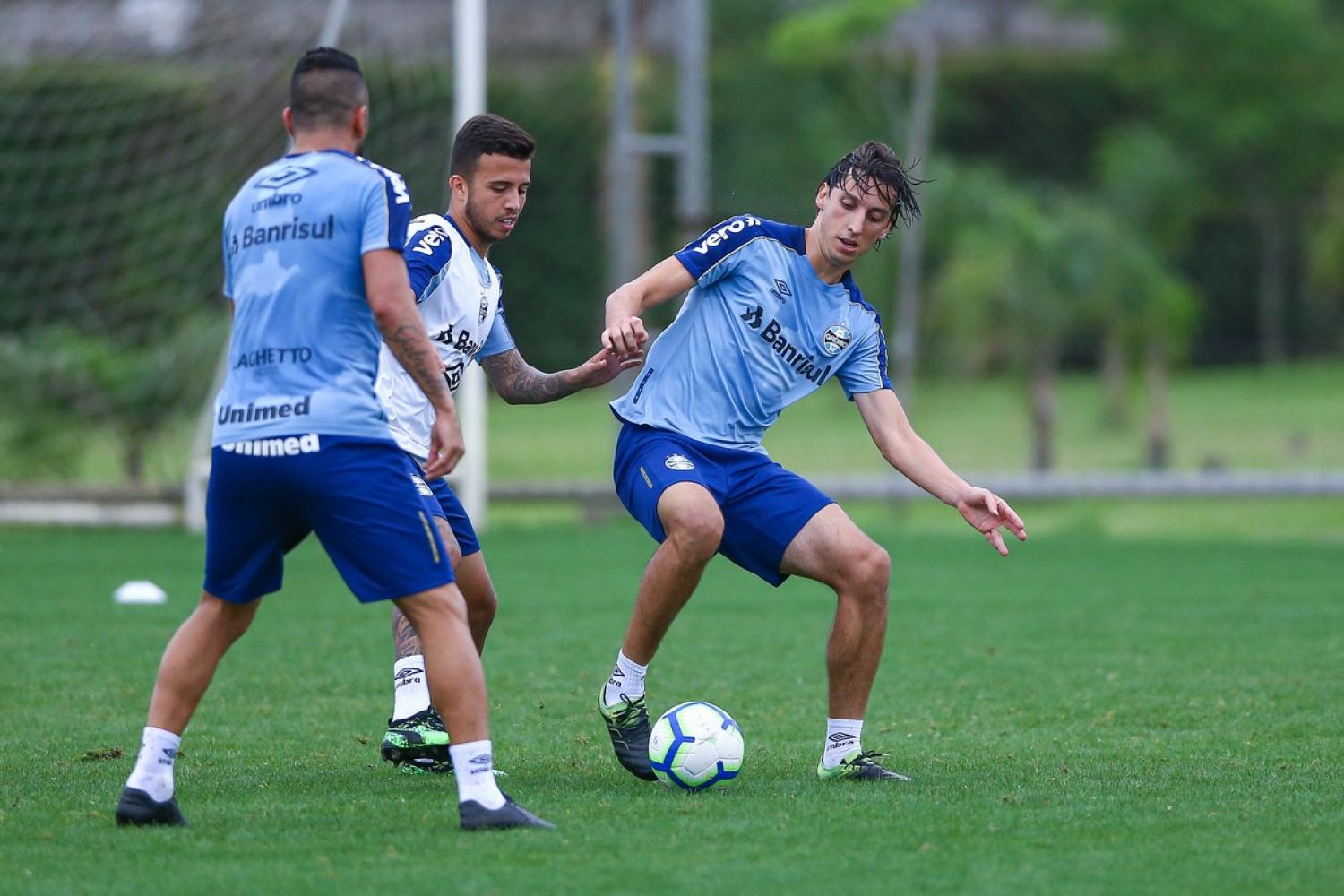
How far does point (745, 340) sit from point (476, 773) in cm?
198

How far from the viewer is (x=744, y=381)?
6.03 meters

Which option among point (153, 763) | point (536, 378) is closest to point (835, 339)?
point (536, 378)

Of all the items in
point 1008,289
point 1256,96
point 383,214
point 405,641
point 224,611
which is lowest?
point 405,641

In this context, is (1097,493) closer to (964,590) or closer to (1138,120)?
(964,590)

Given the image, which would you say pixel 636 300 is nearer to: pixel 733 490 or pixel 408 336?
pixel 733 490

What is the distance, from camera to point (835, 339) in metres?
6.09

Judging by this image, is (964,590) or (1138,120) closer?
(964,590)

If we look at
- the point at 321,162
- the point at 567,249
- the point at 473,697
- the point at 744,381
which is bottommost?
the point at 473,697

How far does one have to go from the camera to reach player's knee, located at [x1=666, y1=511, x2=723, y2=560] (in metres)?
5.61

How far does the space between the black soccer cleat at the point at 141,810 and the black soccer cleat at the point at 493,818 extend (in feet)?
2.80

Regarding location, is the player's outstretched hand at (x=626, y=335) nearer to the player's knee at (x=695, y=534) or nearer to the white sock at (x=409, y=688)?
the player's knee at (x=695, y=534)

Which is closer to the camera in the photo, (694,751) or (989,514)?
(694,751)

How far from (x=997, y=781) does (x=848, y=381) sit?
154 centimetres

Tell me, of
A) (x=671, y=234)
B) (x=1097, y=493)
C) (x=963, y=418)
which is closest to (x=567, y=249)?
(x=671, y=234)
